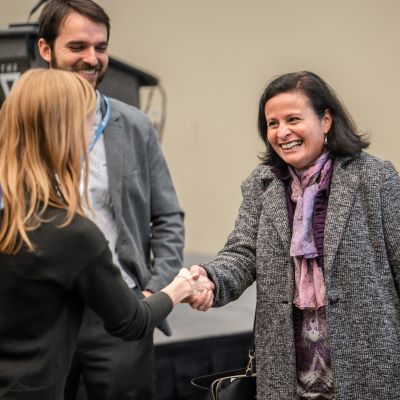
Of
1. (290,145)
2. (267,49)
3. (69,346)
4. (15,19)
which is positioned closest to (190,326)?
(290,145)

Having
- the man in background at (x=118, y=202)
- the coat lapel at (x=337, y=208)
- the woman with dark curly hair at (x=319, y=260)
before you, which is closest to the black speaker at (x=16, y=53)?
the man in background at (x=118, y=202)

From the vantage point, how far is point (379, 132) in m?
4.24

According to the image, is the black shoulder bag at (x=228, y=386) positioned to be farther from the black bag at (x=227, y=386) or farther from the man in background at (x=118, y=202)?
the man in background at (x=118, y=202)

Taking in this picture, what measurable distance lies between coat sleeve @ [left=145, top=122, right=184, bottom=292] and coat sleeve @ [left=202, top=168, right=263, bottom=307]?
0.78 feet

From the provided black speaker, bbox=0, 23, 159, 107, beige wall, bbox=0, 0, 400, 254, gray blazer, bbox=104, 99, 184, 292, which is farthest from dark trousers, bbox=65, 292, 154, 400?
beige wall, bbox=0, 0, 400, 254

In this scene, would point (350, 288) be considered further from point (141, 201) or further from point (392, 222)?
point (141, 201)

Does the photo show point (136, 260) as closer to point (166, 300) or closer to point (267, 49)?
point (166, 300)

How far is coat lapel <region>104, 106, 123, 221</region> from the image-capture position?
7.01 feet

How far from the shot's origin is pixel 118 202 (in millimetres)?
2137

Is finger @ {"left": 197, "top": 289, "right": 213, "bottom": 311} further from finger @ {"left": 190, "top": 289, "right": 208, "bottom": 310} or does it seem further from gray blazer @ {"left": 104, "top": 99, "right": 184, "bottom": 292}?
gray blazer @ {"left": 104, "top": 99, "right": 184, "bottom": 292}

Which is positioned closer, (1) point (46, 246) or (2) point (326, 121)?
(1) point (46, 246)

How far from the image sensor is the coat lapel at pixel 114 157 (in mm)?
2137

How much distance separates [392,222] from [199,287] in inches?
19.6

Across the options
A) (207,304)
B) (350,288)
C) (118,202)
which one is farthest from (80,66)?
(350,288)
